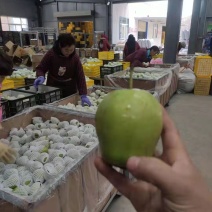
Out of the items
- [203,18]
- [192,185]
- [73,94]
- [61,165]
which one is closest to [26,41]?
[73,94]

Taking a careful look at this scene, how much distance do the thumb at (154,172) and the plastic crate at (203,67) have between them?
5.40 meters

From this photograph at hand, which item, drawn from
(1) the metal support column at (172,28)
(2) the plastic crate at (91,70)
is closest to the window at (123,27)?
(1) the metal support column at (172,28)

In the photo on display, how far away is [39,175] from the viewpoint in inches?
48.6

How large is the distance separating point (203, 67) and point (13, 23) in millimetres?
12478

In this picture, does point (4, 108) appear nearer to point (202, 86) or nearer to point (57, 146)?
point (57, 146)

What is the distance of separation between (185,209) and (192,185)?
0.24 feet

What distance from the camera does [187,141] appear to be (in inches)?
120

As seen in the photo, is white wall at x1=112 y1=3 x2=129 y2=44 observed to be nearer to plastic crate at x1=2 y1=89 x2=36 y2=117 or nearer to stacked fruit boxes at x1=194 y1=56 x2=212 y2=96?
stacked fruit boxes at x1=194 y1=56 x2=212 y2=96

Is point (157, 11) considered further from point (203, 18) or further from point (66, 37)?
point (66, 37)

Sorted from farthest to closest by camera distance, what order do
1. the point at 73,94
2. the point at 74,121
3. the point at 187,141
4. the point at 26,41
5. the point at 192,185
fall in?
the point at 26,41 → the point at 187,141 → the point at 73,94 → the point at 74,121 → the point at 192,185

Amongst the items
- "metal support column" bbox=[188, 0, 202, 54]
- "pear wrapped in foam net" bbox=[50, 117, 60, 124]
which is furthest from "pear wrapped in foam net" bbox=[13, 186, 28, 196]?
"metal support column" bbox=[188, 0, 202, 54]

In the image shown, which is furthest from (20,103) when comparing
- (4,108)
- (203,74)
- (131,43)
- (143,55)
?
(203,74)

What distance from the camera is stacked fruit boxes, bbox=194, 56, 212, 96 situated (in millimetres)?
5265

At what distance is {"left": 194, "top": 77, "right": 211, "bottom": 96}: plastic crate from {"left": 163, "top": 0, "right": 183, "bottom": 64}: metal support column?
33.2 inches
